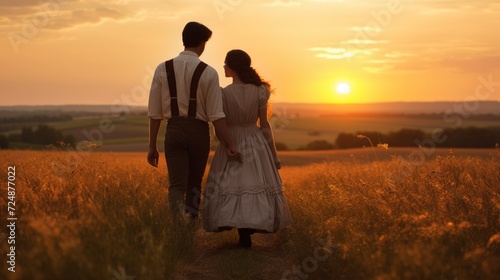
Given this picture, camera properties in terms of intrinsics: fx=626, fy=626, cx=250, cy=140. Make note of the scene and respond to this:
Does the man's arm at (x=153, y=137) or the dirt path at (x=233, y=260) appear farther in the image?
the man's arm at (x=153, y=137)

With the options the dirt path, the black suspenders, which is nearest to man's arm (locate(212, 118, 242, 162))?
the black suspenders

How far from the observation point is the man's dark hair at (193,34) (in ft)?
25.1

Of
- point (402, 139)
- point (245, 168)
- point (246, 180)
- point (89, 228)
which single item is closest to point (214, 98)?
point (245, 168)

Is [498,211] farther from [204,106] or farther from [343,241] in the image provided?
[204,106]

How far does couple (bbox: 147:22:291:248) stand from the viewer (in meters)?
7.51

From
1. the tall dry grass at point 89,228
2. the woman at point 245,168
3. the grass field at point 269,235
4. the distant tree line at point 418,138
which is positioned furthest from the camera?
the distant tree line at point 418,138

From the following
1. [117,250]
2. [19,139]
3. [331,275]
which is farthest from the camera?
[19,139]

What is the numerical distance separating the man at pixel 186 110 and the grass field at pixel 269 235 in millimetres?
602

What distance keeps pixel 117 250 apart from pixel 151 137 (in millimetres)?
2807

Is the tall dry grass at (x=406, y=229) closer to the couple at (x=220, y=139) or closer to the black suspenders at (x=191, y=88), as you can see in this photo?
the couple at (x=220, y=139)

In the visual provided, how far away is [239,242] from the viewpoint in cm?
811

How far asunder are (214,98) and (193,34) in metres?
0.85

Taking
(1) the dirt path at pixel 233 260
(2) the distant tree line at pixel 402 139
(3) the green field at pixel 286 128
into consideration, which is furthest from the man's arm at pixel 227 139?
(2) the distant tree line at pixel 402 139

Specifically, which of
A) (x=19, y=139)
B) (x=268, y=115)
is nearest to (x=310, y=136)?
(x=19, y=139)
